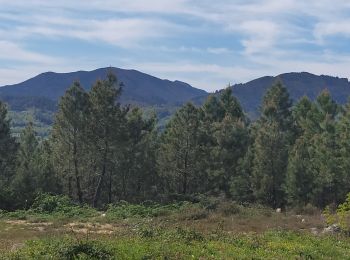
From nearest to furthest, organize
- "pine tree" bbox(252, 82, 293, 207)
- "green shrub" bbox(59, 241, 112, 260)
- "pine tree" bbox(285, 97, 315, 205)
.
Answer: "green shrub" bbox(59, 241, 112, 260) → "pine tree" bbox(285, 97, 315, 205) → "pine tree" bbox(252, 82, 293, 207)

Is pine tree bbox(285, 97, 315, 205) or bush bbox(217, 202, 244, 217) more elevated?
pine tree bbox(285, 97, 315, 205)

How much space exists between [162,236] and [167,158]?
103 ft

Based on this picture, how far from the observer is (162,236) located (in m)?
16.1

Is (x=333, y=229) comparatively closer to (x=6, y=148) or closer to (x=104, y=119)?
(x=104, y=119)

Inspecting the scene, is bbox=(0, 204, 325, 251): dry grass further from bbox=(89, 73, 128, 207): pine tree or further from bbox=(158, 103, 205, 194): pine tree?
bbox=(158, 103, 205, 194): pine tree

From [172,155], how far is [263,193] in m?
9.41

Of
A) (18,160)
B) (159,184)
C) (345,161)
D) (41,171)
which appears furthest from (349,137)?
(18,160)

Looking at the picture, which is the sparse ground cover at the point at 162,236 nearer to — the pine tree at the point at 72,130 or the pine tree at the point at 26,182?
the pine tree at the point at 26,182

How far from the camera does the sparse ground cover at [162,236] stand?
12.8 meters

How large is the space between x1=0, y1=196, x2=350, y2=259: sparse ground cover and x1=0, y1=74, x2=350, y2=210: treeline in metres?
5.73

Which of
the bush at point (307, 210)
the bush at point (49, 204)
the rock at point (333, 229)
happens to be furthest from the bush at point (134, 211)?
the rock at point (333, 229)

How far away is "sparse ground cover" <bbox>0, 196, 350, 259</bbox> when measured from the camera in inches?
502

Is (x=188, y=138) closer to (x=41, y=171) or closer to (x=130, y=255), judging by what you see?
(x=41, y=171)

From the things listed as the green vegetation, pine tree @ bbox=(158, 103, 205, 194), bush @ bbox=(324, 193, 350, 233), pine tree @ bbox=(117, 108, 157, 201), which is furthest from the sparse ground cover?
pine tree @ bbox=(158, 103, 205, 194)
